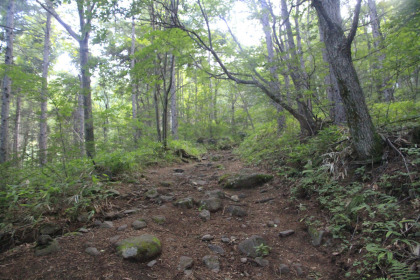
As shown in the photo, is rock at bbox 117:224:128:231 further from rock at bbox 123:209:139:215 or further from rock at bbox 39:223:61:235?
rock at bbox 39:223:61:235

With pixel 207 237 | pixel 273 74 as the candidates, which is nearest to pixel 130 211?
pixel 207 237

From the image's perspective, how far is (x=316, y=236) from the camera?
2.97 meters

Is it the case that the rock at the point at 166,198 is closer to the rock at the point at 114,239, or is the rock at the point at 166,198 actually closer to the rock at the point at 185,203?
the rock at the point at 185,203

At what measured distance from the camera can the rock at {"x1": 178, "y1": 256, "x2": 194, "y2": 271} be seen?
2500 millimetres

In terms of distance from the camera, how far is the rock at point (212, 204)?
414cm

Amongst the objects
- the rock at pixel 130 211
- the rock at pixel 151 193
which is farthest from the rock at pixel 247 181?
the rock at pixel 130 211

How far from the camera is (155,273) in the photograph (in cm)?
237

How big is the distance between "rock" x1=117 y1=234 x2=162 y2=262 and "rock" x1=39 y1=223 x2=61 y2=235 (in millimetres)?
1094

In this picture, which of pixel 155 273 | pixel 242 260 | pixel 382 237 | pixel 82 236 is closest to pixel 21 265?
pixel 82 236

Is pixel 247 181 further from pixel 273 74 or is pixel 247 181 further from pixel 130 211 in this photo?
Answer: pixel 273 74

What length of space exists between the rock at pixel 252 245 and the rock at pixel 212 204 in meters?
1.18

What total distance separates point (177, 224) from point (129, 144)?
6.70m

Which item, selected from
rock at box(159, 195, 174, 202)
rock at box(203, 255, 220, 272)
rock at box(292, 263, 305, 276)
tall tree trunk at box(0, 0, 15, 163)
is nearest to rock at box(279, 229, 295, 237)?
rock at box(292, 263, 305, 276)

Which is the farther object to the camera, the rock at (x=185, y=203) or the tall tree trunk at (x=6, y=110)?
the tall tree trunk at (x=6, y=110)
